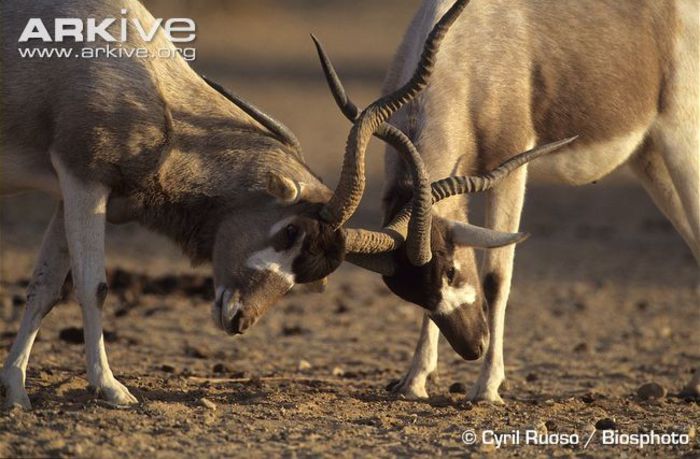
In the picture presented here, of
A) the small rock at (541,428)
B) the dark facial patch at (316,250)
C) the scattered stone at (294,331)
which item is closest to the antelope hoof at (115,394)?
the dark facial patch at (316,250)

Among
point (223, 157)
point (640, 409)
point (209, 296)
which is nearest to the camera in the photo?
point (223, 157)

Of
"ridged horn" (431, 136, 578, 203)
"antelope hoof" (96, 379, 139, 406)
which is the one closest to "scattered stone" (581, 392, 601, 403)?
"ridged horn" (431, 136, 578, 203)

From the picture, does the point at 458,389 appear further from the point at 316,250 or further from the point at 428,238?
the point at 316,250

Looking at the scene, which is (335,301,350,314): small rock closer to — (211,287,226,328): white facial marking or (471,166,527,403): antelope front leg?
(471,166,527,403): antelope front leg

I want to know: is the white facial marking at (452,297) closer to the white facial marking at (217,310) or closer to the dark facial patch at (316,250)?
the dark facial patch at (316,250)

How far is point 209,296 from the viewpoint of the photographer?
39.1ft

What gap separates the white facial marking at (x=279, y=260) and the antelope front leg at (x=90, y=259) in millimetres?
876

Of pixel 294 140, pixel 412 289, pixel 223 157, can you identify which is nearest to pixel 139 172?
pixel 223 157

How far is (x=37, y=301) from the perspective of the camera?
7793 millimetres

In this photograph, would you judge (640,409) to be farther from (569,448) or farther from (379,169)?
(379,169)

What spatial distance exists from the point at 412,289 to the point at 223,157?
4.39 feet

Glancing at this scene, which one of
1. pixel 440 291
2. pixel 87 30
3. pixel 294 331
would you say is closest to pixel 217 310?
pixel 440 291

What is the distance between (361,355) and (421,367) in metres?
1.53

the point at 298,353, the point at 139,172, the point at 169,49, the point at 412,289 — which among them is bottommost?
the point at 298,353
